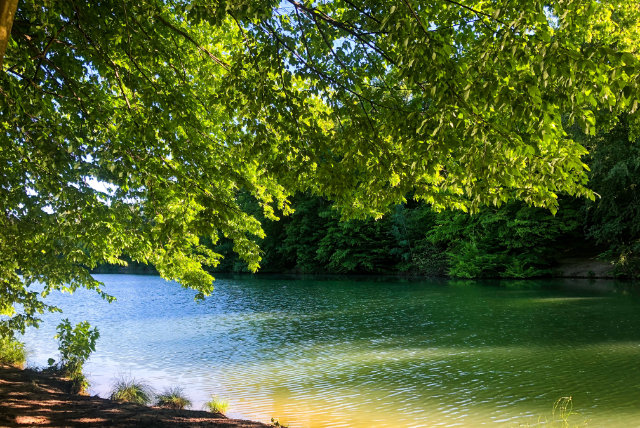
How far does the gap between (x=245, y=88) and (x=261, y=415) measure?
5.41 meters

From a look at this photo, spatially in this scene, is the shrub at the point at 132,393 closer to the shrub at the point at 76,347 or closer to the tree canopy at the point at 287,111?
the shrub at the point at 76,347

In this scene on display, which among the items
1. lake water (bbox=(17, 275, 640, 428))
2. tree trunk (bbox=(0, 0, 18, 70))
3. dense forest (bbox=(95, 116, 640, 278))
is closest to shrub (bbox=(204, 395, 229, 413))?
lake water (bbox=(17, 275, 640, 428))

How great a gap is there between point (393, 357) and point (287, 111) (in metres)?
7.98

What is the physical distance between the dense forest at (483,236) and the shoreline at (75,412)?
8.18 metres

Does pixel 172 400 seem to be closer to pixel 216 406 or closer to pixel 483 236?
pixel 216 406

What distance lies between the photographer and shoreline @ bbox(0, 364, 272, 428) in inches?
219

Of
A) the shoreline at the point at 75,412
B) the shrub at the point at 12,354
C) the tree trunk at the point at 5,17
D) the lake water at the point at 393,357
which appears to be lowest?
the lake water at the point at 393,357

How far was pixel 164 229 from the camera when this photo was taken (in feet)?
16.7

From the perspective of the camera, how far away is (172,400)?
8.00 meters

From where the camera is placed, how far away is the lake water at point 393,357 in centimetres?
781

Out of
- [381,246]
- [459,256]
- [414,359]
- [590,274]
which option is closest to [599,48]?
[414,359]

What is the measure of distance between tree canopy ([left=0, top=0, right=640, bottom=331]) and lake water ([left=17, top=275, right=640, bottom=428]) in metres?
3.36

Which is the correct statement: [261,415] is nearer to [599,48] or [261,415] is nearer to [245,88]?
[245,88]

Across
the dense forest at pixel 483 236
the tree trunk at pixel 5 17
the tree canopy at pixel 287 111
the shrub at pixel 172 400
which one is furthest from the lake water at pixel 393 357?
the tree trunk at pixel 5 17
